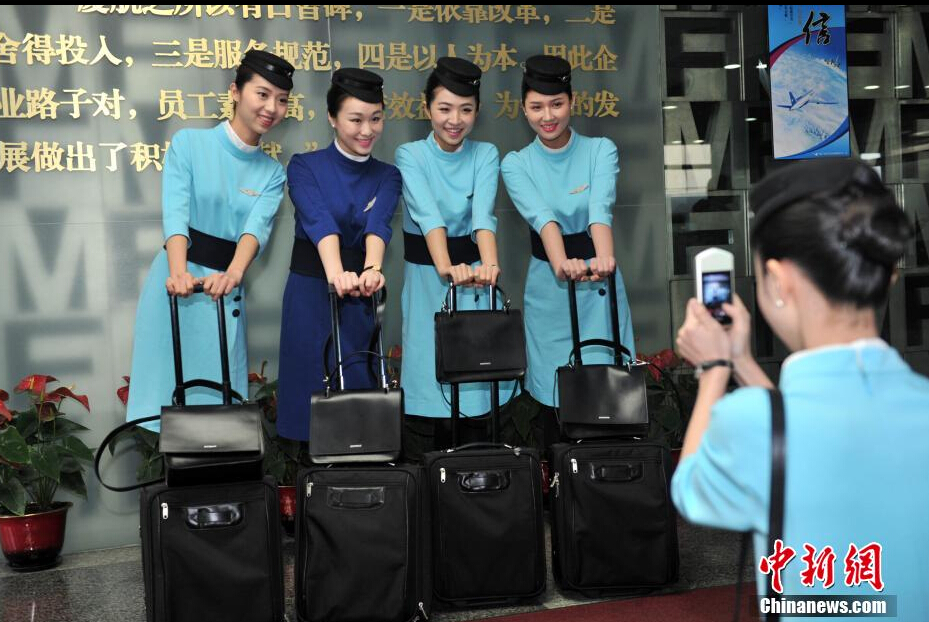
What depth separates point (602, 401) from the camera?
3.23 metres

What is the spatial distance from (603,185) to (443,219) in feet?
2.09

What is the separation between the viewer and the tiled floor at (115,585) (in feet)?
10.6

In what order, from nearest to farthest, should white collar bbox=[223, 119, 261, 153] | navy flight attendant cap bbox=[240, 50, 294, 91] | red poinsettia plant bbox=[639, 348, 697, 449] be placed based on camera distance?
navy flight attendant cap bbox=[240, 50, 294, 91] → white collar bbox=[223, 119, 261, 153] → red poinsettia plant bbox=[639, 348, 697, 449]

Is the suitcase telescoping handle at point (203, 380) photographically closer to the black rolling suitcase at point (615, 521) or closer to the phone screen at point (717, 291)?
the black rolling suitcase at point (615, 521)

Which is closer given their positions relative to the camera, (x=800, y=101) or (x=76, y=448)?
(x=76, y=448)

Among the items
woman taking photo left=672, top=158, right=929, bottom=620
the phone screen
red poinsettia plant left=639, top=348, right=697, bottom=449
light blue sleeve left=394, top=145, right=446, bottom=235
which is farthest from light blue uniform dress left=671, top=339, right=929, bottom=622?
red poinsettia plant left=639, top=348, right=697, bottom=449

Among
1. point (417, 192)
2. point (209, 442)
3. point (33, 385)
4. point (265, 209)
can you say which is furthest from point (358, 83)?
point (33, 385)

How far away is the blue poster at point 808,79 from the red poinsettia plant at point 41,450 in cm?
376

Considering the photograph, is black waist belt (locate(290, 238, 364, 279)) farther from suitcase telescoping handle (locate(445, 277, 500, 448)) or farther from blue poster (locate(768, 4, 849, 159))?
blue poster (locate(768, 4, 849, 159))

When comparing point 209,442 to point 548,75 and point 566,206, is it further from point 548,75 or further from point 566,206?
point 548,75

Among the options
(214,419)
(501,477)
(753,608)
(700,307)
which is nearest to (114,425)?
(214,419)

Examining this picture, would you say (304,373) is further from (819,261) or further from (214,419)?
(819,261)

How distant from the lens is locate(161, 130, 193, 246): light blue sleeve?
3.37 metres

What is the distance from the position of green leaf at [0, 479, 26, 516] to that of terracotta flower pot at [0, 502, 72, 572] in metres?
0.09
